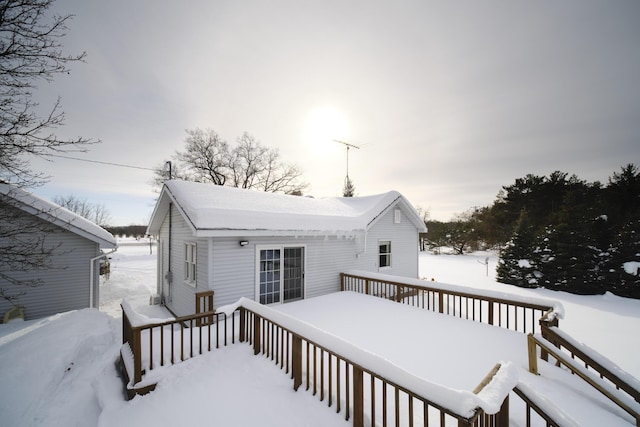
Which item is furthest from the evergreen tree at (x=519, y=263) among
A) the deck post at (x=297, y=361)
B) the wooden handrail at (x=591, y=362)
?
the deck post at (x=297, y=361)

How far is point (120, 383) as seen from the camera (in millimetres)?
3902

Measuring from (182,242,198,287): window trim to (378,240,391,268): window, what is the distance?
24.1 feet

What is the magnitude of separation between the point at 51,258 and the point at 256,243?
6.57 metres

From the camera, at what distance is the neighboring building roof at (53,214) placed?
654 centimetres

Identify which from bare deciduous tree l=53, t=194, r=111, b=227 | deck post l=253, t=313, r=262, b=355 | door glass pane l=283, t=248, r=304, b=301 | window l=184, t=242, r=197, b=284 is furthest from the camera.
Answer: bare deciduous tree l=53, t=194, r=111, b=227

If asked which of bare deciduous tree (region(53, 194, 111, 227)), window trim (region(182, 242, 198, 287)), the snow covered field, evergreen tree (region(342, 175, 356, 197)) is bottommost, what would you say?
the snow covered field

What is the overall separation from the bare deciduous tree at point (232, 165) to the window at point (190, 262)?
50.3 ft

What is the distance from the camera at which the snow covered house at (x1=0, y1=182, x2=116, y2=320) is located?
6.61 m

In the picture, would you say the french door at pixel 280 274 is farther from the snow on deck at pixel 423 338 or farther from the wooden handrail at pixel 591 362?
the wooden handrail at pixel 591 362

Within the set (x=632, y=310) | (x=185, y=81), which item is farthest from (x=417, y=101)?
(x=632, y=310)

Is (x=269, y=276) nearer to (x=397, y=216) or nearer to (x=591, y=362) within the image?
(x=591, y=362)

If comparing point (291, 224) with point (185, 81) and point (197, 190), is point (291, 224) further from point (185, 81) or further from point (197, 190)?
point (185, 81)

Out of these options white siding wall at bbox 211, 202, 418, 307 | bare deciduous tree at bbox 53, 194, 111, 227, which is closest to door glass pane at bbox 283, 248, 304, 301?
white siding wall at bbox 211, 202, 418, 307

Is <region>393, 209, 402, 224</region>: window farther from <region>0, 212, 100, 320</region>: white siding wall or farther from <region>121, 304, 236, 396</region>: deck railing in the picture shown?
<region>0, 212, 100, 320</region>: white siding wall
